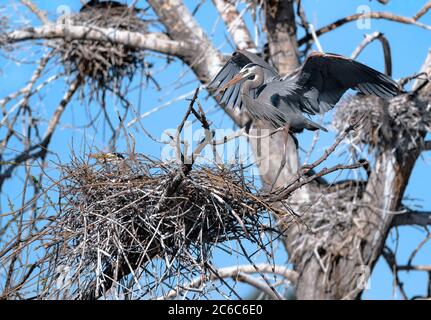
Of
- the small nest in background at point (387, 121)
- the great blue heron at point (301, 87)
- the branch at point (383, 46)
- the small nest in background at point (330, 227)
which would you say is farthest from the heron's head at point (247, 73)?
the small nest in background at point (330, 227)

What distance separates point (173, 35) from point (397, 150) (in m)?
2.90

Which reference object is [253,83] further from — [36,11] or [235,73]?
[36,11]

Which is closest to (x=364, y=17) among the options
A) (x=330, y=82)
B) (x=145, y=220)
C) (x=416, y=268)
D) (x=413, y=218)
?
(x=413, y=218)

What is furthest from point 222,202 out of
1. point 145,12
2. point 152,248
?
point 145,12

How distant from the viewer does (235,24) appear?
30.1 ft

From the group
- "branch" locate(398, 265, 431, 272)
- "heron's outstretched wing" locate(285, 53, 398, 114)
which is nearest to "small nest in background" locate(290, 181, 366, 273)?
"branch" locate(398, 265, 431, 272)

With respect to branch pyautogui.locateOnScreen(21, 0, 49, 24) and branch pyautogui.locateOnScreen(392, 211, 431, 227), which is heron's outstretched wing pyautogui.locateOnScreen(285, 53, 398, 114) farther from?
branch pyautogui.locateOnScreen(21, 0, 49, 24)

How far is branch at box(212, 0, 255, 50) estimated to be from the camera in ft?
30.1

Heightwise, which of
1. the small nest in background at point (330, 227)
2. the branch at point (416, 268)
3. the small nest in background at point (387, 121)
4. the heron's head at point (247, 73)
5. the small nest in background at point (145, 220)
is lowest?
the small nest in background at point (145, 220)

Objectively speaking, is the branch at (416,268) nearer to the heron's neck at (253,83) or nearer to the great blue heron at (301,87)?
the great blue heron at (301,87)

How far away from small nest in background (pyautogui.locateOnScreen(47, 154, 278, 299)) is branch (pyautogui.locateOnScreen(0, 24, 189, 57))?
514 centimetres

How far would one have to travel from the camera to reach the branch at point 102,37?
371 inches

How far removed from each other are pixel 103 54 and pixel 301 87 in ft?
16.2
